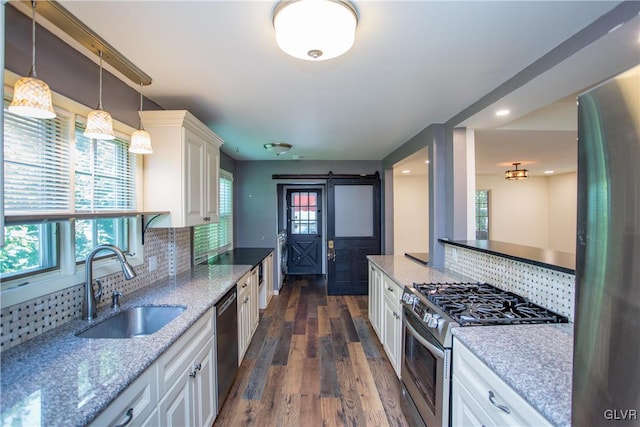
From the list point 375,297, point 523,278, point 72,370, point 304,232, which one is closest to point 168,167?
point 72,370

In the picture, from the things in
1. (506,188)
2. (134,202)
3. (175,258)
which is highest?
(506,188)

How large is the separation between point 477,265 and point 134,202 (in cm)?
276

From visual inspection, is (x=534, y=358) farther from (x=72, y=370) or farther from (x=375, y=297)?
(x=375, y=297)

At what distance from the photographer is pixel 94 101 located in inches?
64.6

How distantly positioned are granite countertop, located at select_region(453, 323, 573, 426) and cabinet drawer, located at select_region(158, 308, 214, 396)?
137 cm

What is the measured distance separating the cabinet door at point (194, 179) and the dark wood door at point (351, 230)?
2730 mm

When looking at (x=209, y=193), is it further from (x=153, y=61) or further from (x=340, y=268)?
(x=340, y=268)

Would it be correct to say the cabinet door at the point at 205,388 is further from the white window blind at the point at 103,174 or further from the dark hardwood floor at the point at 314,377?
the white window blind at the point at 103,174

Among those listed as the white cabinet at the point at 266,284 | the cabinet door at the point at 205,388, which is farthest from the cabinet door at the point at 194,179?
the white cabinet at the point at 266,284

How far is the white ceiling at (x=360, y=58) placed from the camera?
4.02 ft

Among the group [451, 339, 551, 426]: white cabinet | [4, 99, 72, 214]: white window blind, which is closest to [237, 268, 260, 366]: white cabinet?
[4, 99, 72, 214]: white window blind

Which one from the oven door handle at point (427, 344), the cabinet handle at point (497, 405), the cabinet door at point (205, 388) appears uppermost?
the cabinet handle at point (497, 405)

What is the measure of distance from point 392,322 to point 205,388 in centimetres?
160

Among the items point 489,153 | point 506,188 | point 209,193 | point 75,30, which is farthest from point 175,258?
→ point 506,188
